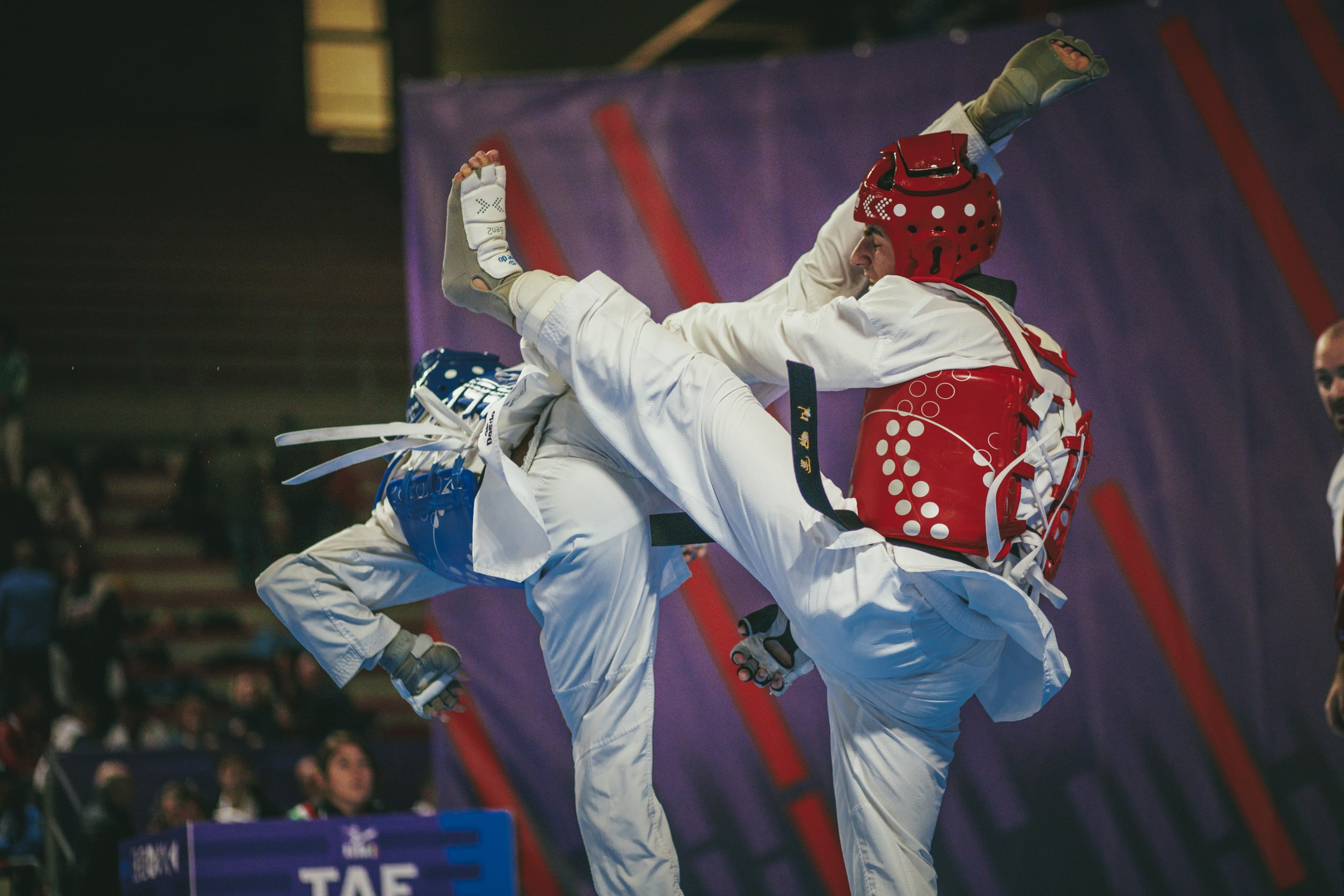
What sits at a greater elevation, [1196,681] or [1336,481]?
[1336,481]

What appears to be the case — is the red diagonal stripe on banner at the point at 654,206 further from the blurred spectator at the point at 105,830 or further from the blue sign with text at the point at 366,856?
the blurred spectator at the point at 105,830

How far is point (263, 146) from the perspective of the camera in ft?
39.5

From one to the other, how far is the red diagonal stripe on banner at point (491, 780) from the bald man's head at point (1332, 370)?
320 cm

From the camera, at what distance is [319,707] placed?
6.11m

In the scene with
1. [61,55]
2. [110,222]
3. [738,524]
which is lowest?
[738,524]

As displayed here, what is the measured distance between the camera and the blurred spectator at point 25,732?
6.00 m

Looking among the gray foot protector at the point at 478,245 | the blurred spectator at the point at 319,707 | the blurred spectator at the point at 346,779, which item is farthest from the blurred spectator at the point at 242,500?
the blurred spectator at the point at 319,707

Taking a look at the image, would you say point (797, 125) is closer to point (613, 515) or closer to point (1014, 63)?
point (1014, 63)

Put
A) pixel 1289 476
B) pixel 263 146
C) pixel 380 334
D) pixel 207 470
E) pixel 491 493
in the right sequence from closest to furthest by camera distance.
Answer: pixel 491 493 → pixel 207 470 → pixel 1289 476 → pixel 380 334 → pixel 263 146

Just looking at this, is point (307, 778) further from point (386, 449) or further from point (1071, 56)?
point (1071, 56)

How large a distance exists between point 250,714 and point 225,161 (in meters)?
6.74

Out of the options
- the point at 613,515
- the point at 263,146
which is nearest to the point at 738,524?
the point at 613,515

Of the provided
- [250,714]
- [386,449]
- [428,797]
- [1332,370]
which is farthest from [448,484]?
[250,714]

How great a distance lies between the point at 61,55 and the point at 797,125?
9.60 m
